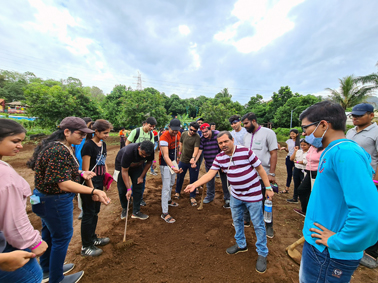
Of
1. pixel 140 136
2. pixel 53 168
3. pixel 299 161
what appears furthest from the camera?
pixel 140 136

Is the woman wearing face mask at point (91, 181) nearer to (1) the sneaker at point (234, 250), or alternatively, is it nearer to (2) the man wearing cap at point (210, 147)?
(1) the sneaker at point (234, 250)

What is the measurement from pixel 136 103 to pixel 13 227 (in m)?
12.9

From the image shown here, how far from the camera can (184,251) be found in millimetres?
2666

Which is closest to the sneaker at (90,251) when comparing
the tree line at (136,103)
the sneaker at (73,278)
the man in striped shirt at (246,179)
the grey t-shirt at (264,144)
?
the sneaker at (73,278)

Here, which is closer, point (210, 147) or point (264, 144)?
point (264, 144)

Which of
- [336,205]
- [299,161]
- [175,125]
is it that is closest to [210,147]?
[175,125]

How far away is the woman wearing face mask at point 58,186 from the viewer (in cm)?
172

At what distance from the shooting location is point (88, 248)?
258 centimetres

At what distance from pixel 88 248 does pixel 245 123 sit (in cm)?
345

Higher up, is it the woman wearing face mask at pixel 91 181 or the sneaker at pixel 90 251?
the woman wearing face mask at pixel 91 181

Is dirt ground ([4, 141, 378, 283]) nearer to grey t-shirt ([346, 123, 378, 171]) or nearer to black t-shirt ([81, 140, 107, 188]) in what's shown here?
black t-shirt ([81, 140, 107, 188])

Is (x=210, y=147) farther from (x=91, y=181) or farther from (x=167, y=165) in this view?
(x=91, y=181)

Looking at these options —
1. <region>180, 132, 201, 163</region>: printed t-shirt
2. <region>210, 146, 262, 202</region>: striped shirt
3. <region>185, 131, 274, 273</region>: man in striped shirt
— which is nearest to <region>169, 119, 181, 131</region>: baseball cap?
<region>180, 132, 201, 163</region>: printed t-shirt

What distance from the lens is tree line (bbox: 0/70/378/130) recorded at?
37.8ft
